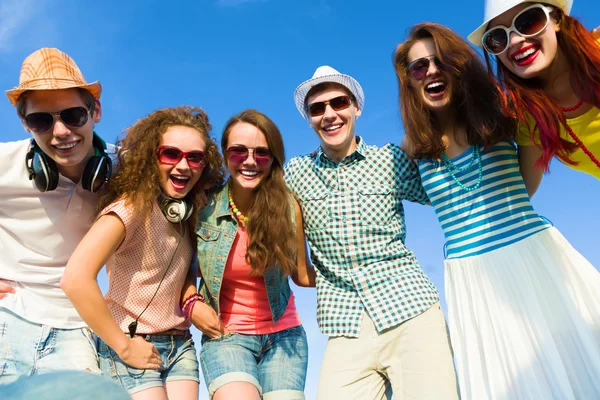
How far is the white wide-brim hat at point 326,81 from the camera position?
5066 millimetres

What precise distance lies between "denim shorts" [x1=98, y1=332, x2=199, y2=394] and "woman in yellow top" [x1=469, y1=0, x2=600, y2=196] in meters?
3.44

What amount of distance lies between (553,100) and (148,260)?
3570 millimetres

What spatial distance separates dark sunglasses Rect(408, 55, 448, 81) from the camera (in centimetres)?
457

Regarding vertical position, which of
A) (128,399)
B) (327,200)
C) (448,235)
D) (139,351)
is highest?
(327,200)

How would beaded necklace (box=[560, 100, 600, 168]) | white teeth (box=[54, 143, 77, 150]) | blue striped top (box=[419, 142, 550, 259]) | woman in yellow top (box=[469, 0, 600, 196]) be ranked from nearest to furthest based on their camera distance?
woman in yellow top (box=[469, 0, 600, 196]) → beaded necklace (box=[560, 100, 600, 168]) → blue striped top (box=[419, 142, 550, 259]) → white teeth (box=[54, 143, 77, 150])

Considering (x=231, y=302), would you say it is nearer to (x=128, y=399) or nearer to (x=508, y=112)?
(x=508, y=112)

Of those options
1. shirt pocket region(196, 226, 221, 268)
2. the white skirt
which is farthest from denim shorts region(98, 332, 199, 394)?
the white skirt

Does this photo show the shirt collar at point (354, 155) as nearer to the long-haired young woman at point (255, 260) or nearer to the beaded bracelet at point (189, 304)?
the long-haired young woman at point (255, 260)

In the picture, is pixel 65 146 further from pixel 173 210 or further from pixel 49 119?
pixel 173 210

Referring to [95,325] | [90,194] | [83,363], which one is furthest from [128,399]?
[90,194]

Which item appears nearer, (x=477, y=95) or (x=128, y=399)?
(x=128, y=399)

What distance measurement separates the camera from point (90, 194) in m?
4.68

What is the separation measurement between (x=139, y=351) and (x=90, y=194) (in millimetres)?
1454

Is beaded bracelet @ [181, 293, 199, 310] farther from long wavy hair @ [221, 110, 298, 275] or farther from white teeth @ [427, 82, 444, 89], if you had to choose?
white teeth @ [427, 82, 444, 89]
